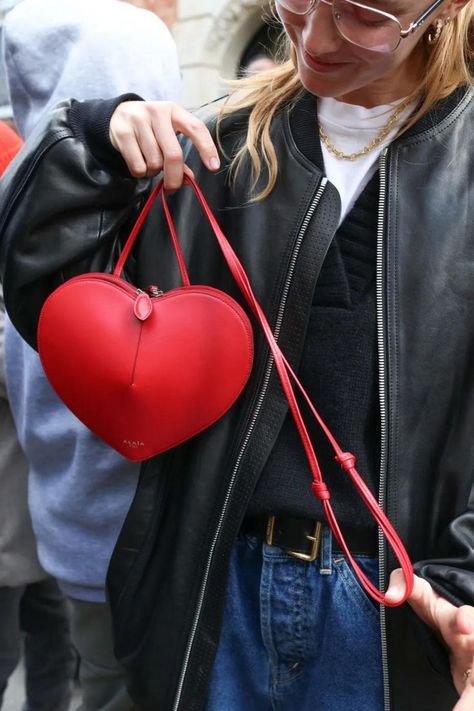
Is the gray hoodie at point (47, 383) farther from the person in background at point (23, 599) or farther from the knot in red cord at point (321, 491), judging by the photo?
the knot in red cord at point (321, 491)

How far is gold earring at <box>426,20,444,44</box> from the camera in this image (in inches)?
42.0

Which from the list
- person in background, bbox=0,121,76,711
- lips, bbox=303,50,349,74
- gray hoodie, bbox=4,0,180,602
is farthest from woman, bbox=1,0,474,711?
person in background, bbox=0,121,76,711

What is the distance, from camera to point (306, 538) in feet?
3.84

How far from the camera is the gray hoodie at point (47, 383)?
4.80ft

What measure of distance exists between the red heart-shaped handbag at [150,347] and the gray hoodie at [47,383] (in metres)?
0.29

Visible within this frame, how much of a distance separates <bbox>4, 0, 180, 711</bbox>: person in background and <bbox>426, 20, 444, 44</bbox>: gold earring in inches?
25.6

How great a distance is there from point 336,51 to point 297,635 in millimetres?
838

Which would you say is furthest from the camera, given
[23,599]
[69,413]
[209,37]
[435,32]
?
[209,37]

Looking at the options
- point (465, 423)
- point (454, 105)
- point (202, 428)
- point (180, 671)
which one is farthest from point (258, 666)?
point (454, 105)

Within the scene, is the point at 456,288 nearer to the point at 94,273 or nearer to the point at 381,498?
the point at 381,498

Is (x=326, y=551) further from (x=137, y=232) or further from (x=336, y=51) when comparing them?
(x=336, y=51)

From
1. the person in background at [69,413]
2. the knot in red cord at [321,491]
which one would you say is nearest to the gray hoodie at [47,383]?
the person in background at [69,413]

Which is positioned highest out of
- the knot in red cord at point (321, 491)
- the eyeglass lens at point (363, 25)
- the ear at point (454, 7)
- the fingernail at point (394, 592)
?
the ear at point (454, 7)

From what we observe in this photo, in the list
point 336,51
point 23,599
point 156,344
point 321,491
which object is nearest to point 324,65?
point 336,51
